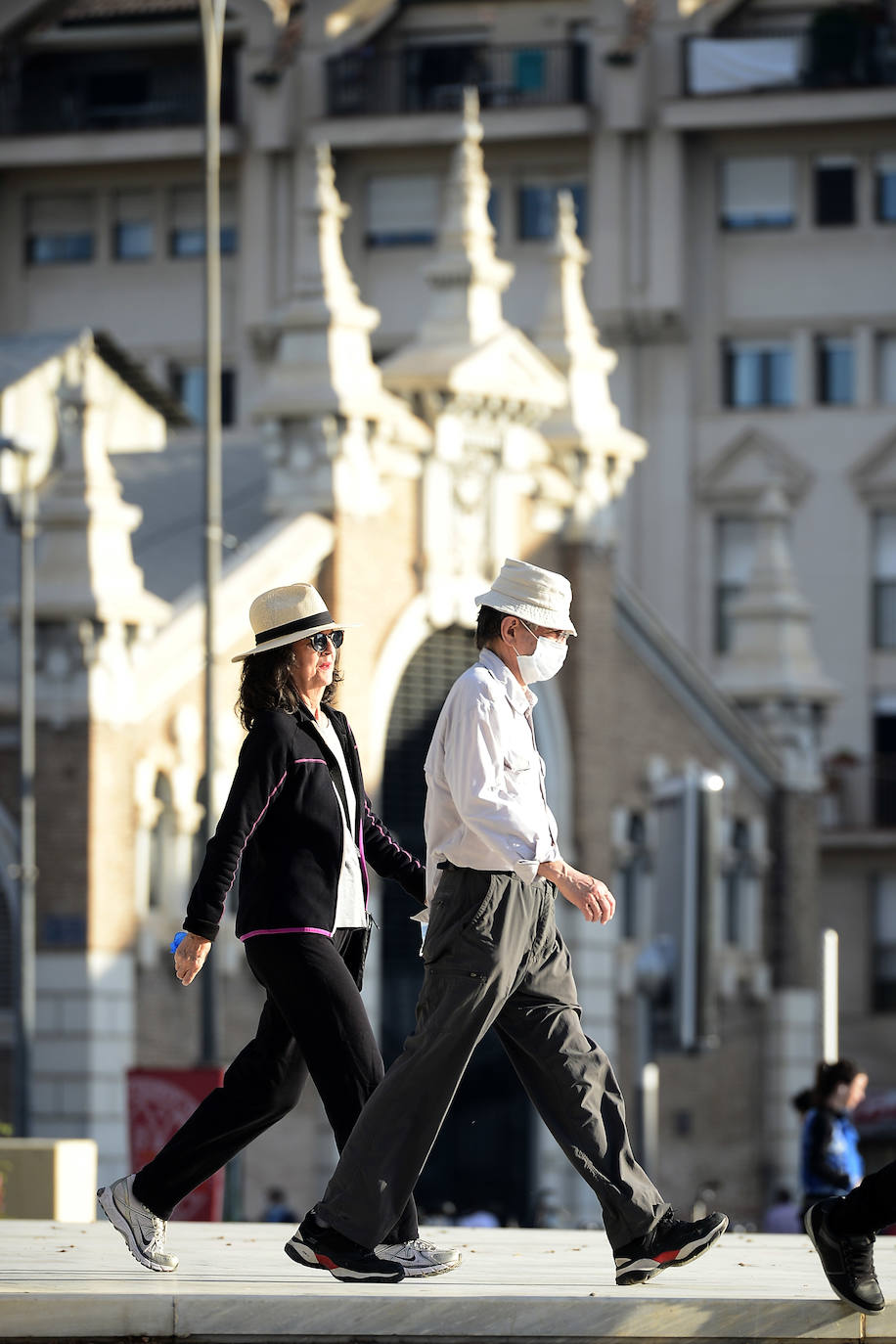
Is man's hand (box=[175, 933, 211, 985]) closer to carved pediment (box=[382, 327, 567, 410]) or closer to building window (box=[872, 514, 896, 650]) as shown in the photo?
carved pediment (box=[382, 327, 567, 410])

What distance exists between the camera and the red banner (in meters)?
21.0

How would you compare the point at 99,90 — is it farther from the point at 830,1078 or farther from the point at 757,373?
the point at 830,1078

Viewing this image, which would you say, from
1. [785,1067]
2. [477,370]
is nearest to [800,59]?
[785,1067]

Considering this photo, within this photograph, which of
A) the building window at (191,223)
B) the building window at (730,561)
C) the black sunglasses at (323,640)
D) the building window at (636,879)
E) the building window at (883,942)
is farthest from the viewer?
the building window at (191,223)

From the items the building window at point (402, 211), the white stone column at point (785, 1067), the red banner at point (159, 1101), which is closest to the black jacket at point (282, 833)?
the red banner at point (159, 1101)

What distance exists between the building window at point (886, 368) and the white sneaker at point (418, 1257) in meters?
42.7

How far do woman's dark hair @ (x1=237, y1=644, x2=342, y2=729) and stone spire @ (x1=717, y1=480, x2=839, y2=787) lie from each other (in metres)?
27.5

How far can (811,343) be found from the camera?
50.1m

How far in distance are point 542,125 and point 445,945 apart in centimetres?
4297

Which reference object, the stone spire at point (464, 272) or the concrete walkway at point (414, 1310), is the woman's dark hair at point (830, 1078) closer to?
the concrete walkway at point (414, 1310)

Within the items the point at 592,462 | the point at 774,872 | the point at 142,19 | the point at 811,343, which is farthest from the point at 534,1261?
the point at 142,19

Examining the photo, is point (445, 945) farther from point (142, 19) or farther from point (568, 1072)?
point (142, 19)

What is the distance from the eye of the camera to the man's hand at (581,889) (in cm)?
800

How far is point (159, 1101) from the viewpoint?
70.1 ft
